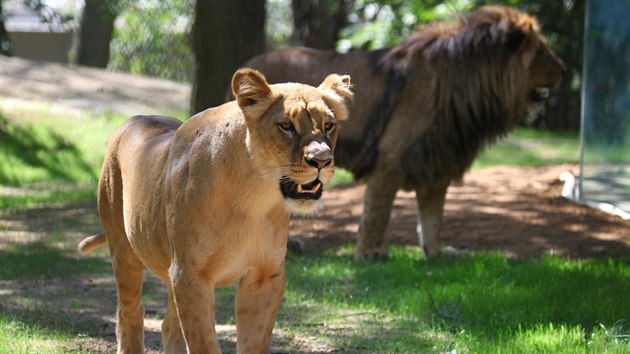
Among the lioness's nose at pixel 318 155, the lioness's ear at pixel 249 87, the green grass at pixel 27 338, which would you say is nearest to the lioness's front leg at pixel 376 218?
the green grass at pixel 27 338

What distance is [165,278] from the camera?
4.95 metres

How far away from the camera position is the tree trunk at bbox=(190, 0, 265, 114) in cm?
1040

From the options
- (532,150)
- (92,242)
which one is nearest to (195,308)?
(92,242)

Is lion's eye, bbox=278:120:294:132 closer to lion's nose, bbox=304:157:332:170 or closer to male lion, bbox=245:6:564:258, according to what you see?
lion's nose, bbox=304:157:332:170

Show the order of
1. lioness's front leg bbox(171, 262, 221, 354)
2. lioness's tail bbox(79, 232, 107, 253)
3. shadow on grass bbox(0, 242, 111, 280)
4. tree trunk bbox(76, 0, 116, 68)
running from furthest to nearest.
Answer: tree trunk bbox(76, 0, 116, 68), shadow on grass bbox(0, 242, 111, 280), lioness's tail bbox(79, 232, 107, 253), lioness's front leg bbox(171, 262, 221, 354)

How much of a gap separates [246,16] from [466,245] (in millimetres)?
3242

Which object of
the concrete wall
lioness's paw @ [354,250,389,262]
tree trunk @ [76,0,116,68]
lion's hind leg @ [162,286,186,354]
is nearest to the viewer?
lion's hind leg @ [162,286,186,354]

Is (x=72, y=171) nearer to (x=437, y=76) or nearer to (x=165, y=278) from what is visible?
(x=437, y=76)

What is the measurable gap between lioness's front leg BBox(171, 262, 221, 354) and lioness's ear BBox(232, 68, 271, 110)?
0.72 meters

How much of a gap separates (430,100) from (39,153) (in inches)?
261

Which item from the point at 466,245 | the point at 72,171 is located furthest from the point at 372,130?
the point at 72,171

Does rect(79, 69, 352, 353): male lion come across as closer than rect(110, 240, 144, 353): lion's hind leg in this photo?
Yes

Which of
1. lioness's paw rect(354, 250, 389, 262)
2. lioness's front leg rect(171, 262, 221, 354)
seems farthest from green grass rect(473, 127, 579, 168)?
lioness's front leg rect(171, 262, 221, 354)

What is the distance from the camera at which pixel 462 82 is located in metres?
8.55
